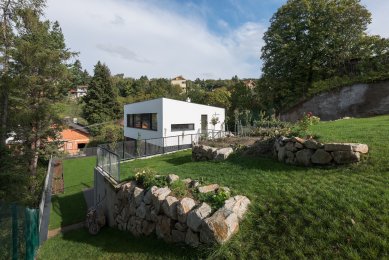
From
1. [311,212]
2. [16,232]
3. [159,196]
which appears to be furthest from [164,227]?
[311,212]

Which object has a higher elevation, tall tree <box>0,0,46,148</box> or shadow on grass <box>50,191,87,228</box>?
tall tree <box>0,0,46,148</box>

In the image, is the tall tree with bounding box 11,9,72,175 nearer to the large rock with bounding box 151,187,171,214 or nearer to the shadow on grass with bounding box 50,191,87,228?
the shadow on grass with bounding box 50,191,87,228

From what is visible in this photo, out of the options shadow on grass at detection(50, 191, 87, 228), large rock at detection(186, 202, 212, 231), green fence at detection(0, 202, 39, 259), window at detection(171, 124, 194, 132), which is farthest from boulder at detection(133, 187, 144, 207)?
window at detection(171, 124, 194, 132)

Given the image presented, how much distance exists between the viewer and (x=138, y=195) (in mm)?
7805

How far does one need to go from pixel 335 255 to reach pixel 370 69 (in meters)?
19.2

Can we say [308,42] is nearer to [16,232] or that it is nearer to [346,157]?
[346,157]

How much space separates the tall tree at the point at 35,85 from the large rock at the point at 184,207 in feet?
46.4

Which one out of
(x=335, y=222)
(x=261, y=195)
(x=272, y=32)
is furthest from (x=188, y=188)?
(x=272, y=32)

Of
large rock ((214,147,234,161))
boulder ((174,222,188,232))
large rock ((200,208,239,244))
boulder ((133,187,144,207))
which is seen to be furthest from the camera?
large rock ((214,147,234,161))

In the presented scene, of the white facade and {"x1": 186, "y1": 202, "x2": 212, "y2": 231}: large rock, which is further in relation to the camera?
the white facade

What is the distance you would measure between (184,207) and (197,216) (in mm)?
546

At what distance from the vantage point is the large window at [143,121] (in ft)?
73.5

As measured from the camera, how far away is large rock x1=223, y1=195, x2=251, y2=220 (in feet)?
18.2

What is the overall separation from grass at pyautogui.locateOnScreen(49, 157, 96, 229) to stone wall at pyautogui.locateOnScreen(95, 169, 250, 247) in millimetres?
4316
